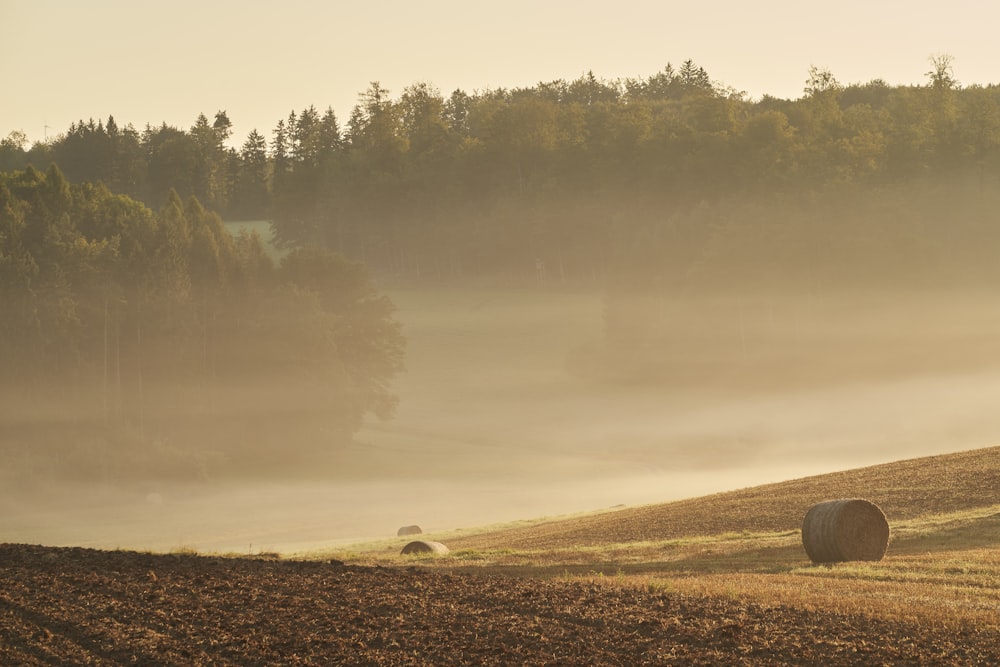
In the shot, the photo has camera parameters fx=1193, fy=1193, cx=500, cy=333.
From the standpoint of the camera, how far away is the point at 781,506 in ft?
117

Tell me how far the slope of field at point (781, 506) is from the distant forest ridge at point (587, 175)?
76.6 meters

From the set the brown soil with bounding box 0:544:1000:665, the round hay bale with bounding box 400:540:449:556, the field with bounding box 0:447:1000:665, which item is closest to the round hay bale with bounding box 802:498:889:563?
the field with bounding box 0:447:1000:665

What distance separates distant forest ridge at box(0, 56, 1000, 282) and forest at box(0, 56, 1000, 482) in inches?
13.2

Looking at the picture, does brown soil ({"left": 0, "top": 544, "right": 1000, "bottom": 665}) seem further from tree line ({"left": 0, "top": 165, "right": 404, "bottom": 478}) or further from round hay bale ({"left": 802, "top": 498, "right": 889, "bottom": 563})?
tree line ({"left": 0, "top": 165, "right": 404, "bottom": 478})

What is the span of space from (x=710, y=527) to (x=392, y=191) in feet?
414

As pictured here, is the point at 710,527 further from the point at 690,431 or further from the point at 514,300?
the point at 514,300

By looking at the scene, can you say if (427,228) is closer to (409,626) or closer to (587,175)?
(587,175)

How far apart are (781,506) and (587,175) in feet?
384

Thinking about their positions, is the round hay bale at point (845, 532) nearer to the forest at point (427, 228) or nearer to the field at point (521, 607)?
the field at point (521, 607)

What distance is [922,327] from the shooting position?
378 feet

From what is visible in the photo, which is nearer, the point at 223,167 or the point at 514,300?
the point at 514,300

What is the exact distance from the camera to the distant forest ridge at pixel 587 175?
120125mm

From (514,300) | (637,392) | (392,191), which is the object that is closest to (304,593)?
(637,392)

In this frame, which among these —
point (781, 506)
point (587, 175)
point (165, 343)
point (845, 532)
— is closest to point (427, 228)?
point (587, 175)
